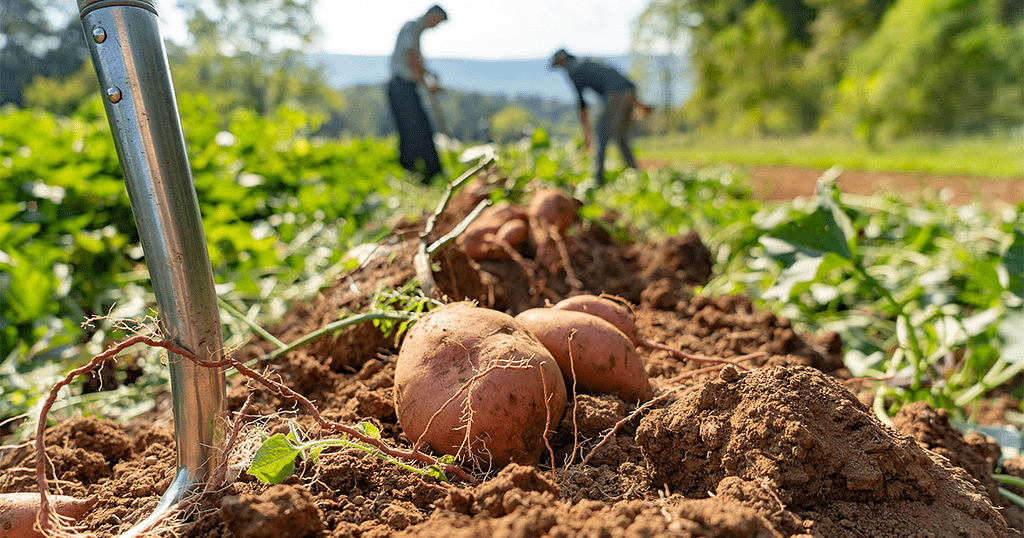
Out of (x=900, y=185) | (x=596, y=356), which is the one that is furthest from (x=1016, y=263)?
(x=900, y=185)

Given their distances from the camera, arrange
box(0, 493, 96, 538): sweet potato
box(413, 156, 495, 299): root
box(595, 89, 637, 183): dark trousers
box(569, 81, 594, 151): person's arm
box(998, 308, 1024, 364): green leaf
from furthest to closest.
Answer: box(569, 81, 594, 151): person's arm, box(595, 89, 637, 183): dark trousers, box(998, 308, 1024, 364): green leaf, box(413, 156, 495, 299): root, box(0, 493, 96, 538): sweet potato

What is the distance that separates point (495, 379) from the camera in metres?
1.05

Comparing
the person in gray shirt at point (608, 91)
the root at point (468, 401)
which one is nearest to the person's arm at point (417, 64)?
the person in gray shirt at point (608, 91)

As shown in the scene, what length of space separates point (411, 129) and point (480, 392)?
6573mm

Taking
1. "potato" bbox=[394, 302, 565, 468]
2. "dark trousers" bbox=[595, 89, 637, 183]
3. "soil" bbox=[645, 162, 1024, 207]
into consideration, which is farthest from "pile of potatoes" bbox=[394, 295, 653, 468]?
"soil" bbox=[645, 162, 1024, 207]

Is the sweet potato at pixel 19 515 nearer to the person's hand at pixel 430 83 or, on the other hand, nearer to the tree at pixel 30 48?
the person's hand at pixel 430 83

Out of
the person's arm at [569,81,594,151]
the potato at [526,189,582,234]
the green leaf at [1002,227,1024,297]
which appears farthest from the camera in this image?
the person's arm at [569,81,594,151]

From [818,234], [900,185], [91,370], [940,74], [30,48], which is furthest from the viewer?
[30,48]

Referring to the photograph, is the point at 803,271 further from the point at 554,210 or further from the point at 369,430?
the point at 369,430

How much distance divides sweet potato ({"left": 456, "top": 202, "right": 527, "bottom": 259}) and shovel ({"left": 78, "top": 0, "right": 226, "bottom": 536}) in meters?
1.18

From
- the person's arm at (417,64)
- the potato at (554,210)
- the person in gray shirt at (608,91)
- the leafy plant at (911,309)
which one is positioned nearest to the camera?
the leafy plant at (911,309)

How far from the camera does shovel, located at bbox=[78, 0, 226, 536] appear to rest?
781 mm

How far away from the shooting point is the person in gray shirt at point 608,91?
23.3 feet

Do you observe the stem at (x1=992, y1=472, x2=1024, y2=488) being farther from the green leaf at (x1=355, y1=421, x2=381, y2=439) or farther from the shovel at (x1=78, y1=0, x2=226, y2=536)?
the shovel at (x1=78, y1=0, x2=226, y2=536)
